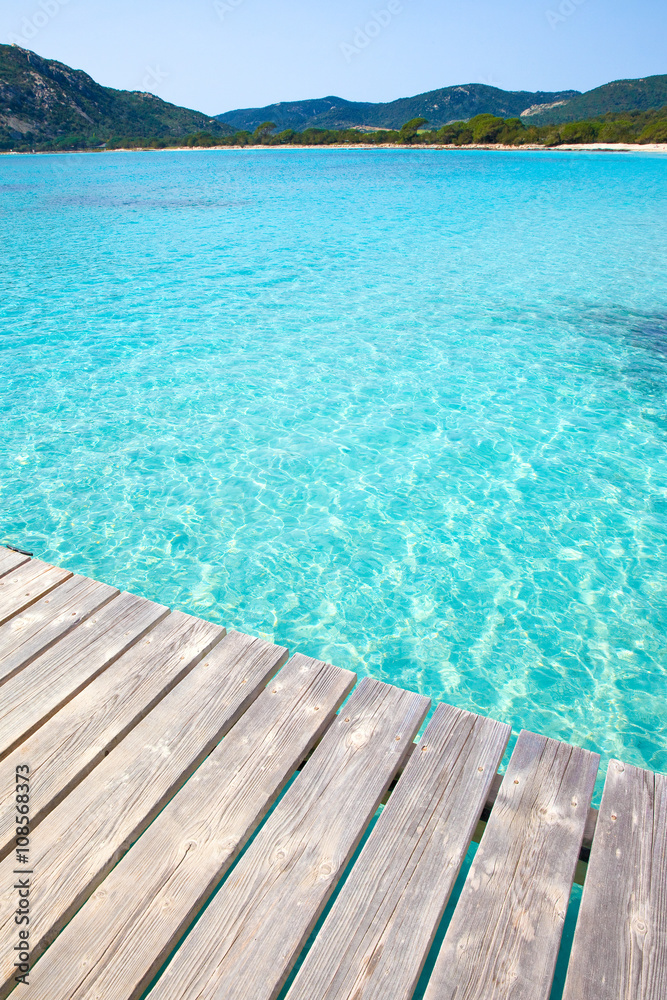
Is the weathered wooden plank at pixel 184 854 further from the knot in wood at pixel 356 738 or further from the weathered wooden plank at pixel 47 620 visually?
the weathered wooden plank at pixel 47 620

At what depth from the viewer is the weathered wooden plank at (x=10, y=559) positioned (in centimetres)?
340

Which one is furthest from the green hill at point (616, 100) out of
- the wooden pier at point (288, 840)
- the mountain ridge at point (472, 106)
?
the wooden pier at point (288, 840)

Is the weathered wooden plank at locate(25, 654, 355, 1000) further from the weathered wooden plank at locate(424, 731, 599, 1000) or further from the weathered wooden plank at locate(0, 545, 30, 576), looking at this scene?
the weathered wooden plank at locate(0, 545, 30, 576)

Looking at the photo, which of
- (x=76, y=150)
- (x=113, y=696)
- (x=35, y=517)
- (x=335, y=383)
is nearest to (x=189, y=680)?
(x=113, y=696)

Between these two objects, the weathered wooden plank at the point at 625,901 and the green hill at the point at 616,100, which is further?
the green hill at the point at 616,100

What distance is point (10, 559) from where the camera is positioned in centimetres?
350

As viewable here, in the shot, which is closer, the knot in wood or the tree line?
the knot in wood

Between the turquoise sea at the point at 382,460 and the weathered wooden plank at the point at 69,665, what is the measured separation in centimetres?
164

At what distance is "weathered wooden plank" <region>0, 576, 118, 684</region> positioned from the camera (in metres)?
2.76

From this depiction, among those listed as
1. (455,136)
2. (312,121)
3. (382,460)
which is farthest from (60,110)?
(382,460)

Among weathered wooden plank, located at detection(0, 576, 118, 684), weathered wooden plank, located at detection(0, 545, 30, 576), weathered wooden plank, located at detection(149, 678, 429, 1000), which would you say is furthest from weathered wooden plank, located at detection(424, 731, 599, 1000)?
weathered wooden plank, located at detection(0, 545, 30, 576)

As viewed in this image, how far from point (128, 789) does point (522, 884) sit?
1444mm

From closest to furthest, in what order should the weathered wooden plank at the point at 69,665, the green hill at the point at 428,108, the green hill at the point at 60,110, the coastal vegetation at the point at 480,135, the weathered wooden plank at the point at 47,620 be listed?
the weathered wooden plank at the point at 69,665
the weathered wooden plank at the point at 47,620
the coastal vegetation at the point at 480,135
the green hill at the point at 60,110
the green hill at the point at 428,108

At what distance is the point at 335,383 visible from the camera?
8.30 meters
